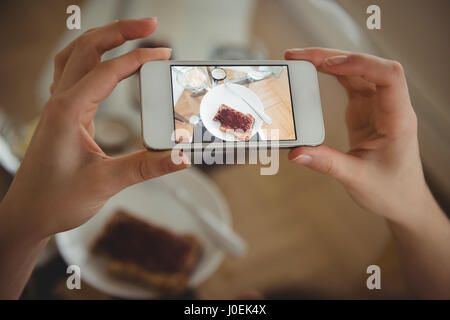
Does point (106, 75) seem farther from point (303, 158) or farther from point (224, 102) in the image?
point (303, 158)

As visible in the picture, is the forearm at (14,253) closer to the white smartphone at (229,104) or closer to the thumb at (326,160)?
the white smartphone at (229,104)

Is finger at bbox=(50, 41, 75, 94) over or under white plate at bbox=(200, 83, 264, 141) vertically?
over

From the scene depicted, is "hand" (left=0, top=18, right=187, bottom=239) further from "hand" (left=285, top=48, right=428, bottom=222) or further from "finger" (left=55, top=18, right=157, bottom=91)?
"hand" (left=285, top=48, right=428, bottom=222)

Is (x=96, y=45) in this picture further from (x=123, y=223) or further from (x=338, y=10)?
(x=338, y=10)

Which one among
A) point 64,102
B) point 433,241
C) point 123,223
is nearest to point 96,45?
point 64,102

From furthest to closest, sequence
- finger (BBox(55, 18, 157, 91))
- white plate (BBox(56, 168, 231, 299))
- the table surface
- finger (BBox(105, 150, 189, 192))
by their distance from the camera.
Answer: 1. the table surface
2. white plate (BBox(56, 168, 231, 299))
3. finger (BBox(55, 18, 157, 91))
4. finger (BBox(105, 150, 189, 192))

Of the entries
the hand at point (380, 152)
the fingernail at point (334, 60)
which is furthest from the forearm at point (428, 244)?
the fingernail at point (334, 60)

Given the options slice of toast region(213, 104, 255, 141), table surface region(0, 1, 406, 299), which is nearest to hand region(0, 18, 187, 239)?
slice of toast region(213, 104, 255, 141)
